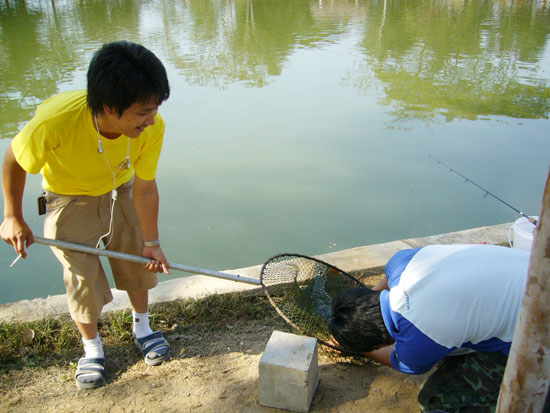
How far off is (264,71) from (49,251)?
6.65 meters

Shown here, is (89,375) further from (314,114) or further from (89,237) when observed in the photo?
(314,114)

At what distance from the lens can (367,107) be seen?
713 centimetres

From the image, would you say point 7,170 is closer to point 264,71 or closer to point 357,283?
point 357,283

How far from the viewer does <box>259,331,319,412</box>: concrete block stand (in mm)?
2094

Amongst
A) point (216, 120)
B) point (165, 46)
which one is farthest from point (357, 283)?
point (165, 46)

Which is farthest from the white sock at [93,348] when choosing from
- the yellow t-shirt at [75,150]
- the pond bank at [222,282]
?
the yellow t-shirt at [75,150]

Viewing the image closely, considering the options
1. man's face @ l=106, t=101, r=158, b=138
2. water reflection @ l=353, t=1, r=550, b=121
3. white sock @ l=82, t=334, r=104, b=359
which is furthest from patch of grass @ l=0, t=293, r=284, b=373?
water reflection @ l=353, t=1, r=550, b=121

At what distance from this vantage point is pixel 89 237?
2.31 meters

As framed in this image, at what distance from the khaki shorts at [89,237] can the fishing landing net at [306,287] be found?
769 mm

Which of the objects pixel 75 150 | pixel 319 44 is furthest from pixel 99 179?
pixel 319 44

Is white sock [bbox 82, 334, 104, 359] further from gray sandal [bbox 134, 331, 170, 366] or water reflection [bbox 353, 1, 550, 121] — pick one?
water reflection [bbox 353, 1, 550, 121]

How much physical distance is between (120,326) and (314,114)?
468 cm

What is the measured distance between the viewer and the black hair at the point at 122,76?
1.80 meters

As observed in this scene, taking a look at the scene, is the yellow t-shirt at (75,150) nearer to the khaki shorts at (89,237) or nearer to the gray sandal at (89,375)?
the khaki shorts at (89,237)
